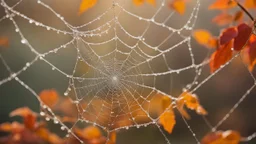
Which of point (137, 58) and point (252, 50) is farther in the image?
point (137, 58)

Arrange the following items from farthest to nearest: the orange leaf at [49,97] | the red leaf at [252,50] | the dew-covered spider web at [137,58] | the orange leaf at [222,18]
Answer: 1. the dew-covered spider web at [137,58]
2. the orange leaf at [49,97]
3. the orange leaf at [222,18]
4. the red leaf at [252,50]

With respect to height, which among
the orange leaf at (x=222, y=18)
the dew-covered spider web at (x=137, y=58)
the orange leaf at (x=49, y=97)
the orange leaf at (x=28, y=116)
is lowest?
the orange leaf at (x=222, y=18)

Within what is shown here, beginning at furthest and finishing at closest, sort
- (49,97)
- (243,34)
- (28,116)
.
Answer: (49,97) < (28,116) < (243,34)

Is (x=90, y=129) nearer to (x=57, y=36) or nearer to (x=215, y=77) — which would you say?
(x=215, y=77)

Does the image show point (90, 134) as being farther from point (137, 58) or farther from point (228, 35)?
point (137, 58)

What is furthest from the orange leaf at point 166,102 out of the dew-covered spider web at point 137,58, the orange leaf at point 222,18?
the dew-covered spider web at point 137,58

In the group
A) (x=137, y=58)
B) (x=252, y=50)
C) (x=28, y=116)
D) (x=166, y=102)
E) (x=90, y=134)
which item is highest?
(x=137, y=58)

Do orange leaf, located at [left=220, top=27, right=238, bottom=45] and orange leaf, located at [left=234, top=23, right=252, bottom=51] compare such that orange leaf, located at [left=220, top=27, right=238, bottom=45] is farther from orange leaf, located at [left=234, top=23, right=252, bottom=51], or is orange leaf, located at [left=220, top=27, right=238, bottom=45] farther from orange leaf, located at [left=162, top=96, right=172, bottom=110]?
orange leaf, located at [left=162, top=96, right=172, bottom=110]

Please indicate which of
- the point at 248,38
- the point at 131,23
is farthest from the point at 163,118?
the point at 131,23

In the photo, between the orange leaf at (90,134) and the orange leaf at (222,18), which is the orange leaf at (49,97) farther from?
the orange leaf at (222,18)

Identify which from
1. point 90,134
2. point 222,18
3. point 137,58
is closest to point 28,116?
point 90,134

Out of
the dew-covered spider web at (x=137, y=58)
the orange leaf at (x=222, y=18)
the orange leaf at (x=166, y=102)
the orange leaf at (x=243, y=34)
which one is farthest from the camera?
the dew-covered spider web at (x=137, y=58)
